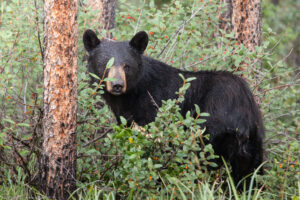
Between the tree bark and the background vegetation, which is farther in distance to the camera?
the tree bark

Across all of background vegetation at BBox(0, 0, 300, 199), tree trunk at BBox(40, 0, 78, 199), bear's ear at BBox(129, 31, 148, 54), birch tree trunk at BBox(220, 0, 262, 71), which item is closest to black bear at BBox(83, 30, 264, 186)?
bear's ear at BBox(129, 31, 148, 54)


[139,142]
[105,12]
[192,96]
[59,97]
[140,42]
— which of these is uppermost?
[105,12]

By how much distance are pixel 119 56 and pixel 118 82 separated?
477mm

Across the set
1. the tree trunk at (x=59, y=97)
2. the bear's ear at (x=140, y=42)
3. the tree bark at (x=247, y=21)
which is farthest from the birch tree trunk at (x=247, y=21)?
the tree trunk at (x=59, y=97)

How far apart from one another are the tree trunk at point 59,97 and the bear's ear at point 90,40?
0.82 m

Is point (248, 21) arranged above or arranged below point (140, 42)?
above

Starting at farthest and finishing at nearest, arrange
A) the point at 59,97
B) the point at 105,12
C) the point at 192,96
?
1. the point at 105,12
2. the point at 192,96
3. the point at 59,97

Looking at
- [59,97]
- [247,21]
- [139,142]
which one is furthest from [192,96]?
[247,21]

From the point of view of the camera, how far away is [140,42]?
5094 millimetres

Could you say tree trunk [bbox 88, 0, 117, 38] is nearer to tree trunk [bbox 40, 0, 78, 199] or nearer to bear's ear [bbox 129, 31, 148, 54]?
bear's ear [bbox 129, 31, 148, 54]

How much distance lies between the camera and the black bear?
4625 millimetres

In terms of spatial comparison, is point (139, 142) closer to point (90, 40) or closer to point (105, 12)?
point (90, 40)

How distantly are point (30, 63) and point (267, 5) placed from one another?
749 centimetres

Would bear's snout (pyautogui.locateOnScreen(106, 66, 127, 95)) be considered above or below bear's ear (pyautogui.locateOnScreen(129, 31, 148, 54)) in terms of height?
below
